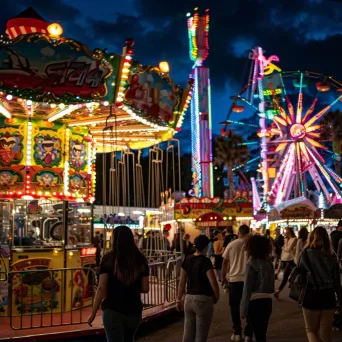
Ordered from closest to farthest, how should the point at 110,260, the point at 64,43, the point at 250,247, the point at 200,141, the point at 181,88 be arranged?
the point at 110,260 < the point at 250,247 < the point at 64,43 < the point at 181,88 < the point at 200,141

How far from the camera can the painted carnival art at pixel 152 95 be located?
10445 millimetres

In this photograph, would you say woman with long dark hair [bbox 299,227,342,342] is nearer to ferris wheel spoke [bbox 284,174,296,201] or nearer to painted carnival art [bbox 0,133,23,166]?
painted carnival art [bbox 0,133,23,166]

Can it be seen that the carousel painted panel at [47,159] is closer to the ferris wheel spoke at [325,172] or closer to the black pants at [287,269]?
the black pants at [287,269]

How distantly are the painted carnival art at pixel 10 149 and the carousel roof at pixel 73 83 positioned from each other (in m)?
0.43

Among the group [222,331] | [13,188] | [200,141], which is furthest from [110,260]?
[200,141]

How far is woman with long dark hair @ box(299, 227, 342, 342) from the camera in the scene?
526 centimetres

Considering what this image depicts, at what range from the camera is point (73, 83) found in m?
9.45

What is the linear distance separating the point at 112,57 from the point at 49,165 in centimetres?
295

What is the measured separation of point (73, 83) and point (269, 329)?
5.34 m

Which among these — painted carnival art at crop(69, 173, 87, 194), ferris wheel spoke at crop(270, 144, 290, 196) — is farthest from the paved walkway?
ferris wheel spoke at crop(270, 144, 290, 196)

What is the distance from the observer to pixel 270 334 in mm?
8180

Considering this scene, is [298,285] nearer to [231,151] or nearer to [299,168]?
[299,168]

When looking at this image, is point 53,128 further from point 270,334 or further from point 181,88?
point 270,334

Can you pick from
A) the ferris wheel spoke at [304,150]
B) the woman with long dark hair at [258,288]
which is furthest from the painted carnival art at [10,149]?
the ferris wheel spoke at [304,150]
